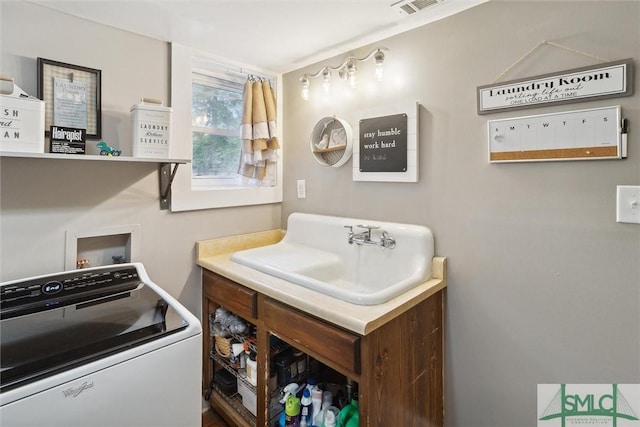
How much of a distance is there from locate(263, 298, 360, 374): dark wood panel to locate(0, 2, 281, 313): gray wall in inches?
27.4

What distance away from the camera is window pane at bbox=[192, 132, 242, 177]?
1937mm

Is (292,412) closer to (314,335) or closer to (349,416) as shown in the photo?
(349,416)

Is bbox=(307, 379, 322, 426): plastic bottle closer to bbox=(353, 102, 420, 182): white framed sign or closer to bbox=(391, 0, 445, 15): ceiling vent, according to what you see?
bbox=(353, 102, 420, 182): white framed sign

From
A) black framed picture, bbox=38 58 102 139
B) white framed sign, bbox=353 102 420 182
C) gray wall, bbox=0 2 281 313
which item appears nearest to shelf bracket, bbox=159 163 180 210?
gray wall, bbox=0 2 281 313

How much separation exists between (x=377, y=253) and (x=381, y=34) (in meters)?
1.08

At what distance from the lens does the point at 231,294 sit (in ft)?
5.29

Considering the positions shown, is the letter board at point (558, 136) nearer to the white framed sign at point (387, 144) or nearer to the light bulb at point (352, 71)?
the white framed sign at point (387, 144)

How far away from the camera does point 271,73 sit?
2.15 metres

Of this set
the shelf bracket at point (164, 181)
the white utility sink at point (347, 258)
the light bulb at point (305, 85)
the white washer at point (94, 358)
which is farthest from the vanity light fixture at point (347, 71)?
the white washer at point (94, 358)

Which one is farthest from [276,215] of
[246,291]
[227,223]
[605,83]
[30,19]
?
[605,83]

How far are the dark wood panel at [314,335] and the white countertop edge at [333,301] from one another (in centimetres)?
4

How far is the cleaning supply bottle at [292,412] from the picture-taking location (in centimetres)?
149

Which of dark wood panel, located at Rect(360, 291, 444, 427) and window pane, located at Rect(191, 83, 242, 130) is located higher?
window pane, located at Rect(191, 83, 242, 130)

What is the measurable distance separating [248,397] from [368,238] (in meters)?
1.04
